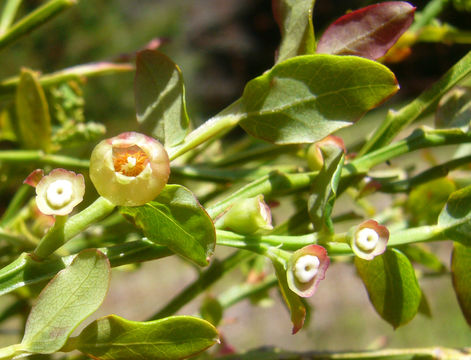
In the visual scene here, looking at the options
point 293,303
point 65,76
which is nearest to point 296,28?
point 293,303

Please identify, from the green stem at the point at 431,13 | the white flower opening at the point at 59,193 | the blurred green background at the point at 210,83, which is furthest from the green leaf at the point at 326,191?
the blurred green background at the point at 210,83

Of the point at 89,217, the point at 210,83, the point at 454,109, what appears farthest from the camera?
the point at 210,83

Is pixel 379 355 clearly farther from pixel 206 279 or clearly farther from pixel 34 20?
pixel 34 20

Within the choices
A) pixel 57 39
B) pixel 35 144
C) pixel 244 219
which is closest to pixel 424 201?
pixel 244 219

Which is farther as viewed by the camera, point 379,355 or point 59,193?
point 379,355

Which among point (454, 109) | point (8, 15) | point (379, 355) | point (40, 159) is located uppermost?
point (8, 15)

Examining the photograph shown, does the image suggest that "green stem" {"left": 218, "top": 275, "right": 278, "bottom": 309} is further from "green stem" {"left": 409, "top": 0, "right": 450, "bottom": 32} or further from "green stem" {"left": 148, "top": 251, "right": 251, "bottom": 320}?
"green stem" {"left": 409, "top": 0, "right": 450, "bottom": 32}
